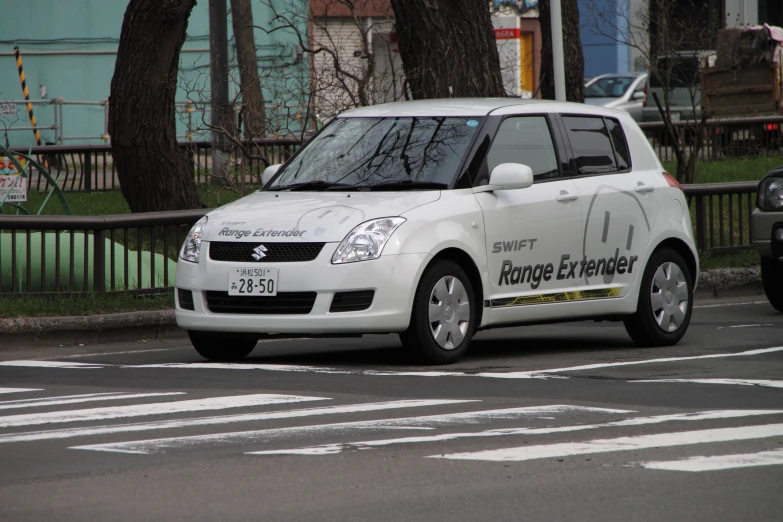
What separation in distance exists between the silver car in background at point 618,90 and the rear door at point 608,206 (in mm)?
27801

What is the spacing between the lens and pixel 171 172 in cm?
1652

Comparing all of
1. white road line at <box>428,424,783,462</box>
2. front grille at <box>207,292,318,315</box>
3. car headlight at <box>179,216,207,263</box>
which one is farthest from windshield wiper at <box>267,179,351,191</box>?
white road line at <box>428,424,783,462</box>

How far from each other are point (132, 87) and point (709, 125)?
12609 mm

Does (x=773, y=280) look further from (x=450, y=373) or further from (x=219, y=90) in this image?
(x=219, y=90)

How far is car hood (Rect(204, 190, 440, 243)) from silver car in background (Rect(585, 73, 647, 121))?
2945cm

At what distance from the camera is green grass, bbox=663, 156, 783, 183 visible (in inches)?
886

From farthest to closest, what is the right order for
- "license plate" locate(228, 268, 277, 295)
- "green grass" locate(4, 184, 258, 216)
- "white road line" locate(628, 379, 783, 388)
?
"green grass" locate(4, 184, 258, 216) < "license plate" locate(228, 268, 277, 295) < "white road line" locate(628, 379, 783, 388)

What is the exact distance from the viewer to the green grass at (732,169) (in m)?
22.5

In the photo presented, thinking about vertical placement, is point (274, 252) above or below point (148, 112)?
below

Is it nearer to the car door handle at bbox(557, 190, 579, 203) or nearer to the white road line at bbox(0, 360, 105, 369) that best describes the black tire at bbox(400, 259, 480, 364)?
the car door handle at bbox(557, 190, 579, 203)

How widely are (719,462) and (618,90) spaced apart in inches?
1350

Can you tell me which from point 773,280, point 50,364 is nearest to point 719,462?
point 50,364

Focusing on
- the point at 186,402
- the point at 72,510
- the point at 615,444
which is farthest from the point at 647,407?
the point at 72,510

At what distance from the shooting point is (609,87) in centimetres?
4009
